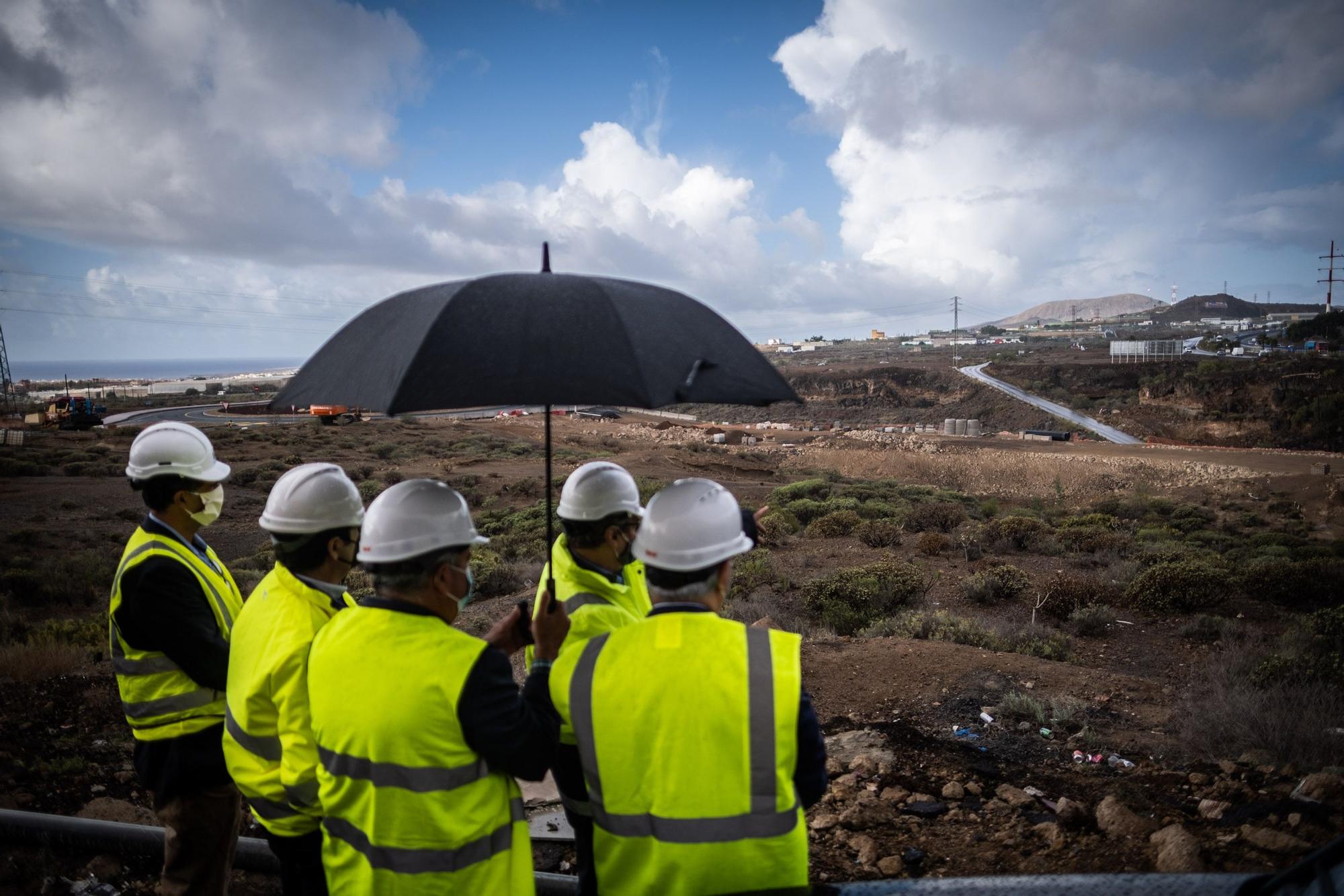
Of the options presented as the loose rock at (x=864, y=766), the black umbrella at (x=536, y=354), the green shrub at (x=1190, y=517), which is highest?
the black umbrella at (x=536, y=354)

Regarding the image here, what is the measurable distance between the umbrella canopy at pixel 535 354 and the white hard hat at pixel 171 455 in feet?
2.66

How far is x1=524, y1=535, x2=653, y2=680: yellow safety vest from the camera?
2.82 meters

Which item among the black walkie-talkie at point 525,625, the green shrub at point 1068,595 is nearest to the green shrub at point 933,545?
the green shrub at point 1068,595

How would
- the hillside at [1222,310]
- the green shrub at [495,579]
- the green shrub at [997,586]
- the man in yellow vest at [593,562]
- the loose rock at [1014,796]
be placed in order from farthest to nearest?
the hillside at [1222,310] < the green shrub at [495,579] < the green shrub at [997,586] < the loose rock at [1014,796] < the man in yellow vest at [593,562]

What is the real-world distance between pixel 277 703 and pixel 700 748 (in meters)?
1.48

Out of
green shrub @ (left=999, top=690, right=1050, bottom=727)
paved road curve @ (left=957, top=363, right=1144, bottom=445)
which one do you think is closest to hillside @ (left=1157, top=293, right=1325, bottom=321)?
paved road curve @ (left=957, top=363, right=1144, bottom=445)

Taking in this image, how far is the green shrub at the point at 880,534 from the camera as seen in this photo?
15.3 m

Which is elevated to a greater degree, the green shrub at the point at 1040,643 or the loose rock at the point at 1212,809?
the loose rock at the point at 1212,809

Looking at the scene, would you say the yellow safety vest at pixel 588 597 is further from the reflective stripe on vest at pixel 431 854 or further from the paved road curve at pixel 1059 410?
the paved road curve at pixel 1059 410

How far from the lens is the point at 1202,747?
560cm

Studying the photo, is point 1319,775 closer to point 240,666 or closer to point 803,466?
point 240,666

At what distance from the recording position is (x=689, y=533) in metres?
2.18

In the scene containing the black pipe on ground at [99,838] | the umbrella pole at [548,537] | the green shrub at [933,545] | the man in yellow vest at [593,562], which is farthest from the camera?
the green shrub at [933,545]

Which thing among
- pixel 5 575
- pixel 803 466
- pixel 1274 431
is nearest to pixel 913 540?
pixel 5 575
